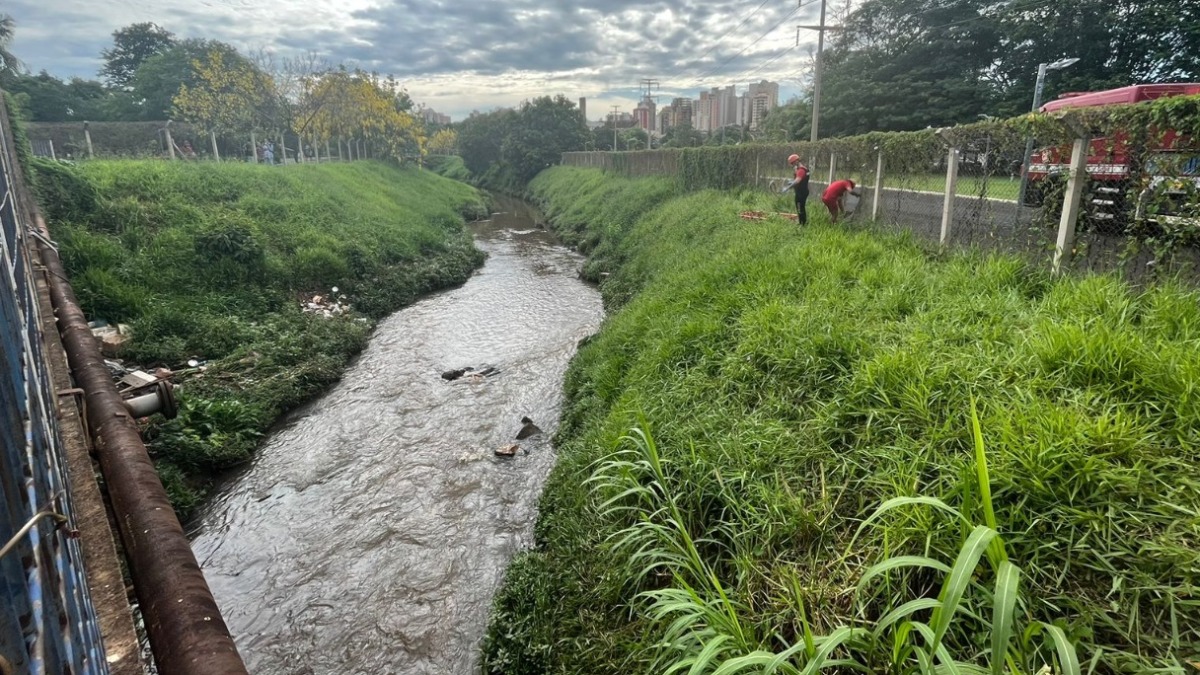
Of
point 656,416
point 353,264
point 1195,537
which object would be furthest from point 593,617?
point 353,264


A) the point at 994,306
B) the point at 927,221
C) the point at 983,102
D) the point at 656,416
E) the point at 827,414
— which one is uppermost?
the point at 983,102

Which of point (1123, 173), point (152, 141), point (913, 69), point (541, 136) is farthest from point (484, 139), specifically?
point (1123, 173)

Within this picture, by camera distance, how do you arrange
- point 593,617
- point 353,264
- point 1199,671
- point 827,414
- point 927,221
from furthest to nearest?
point 353,264 → point 927,221 → point 827,414 → point 593,617 → point 1199,671

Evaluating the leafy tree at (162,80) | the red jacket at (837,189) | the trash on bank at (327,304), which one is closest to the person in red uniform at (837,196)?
the red jacket at (837,189)

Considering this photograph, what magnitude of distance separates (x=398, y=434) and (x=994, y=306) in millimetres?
7088

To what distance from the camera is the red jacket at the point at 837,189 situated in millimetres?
10305

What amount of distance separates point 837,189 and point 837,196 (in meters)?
0.15

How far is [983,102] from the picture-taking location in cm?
2900

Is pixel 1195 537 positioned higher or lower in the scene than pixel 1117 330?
lower

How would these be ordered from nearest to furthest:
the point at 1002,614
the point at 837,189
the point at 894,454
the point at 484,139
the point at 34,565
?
the point at 34,565
the point at 1002,614
the point at 894,454
the point at 837,189
the point at 484,139

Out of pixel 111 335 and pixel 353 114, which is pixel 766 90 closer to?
pixel 353 114

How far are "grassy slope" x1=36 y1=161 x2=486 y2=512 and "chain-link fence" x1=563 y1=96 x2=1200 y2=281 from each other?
9723 millimetres

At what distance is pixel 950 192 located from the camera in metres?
7.73

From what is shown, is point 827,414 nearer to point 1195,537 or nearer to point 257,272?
point 1195,537
